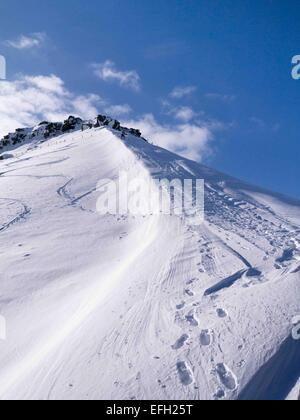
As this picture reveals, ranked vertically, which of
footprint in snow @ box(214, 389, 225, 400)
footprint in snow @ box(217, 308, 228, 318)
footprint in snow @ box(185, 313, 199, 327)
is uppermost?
footprint in snow @ box(217, 308, 228, 318)

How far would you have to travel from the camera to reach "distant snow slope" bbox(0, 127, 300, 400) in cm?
523

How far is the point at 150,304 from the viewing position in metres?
7.08

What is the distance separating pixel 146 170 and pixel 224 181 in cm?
417

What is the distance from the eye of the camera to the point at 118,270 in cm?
909

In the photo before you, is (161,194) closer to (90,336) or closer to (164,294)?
(164,294)

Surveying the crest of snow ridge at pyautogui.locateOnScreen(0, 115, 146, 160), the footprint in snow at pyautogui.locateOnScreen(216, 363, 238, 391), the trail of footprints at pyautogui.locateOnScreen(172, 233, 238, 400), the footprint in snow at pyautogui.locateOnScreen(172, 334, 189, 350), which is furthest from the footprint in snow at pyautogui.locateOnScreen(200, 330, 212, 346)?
the crest of snow ridge at pyautogui.locateOnScreen(0, 115, 146, 160)

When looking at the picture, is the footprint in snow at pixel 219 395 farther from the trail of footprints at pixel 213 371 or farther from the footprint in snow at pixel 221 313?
the footprint in snow at pixel 221 313

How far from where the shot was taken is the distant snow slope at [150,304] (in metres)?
5.23

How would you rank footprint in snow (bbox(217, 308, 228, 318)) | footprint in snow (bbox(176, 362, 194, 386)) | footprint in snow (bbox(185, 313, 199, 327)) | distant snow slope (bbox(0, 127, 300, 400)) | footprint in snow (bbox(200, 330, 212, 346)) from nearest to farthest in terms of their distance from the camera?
1. footprint in snow (bbox(176, 362, 194, 386))
2. distant snow slope (bbox(0, 127, 300, 400))
3. footprint in snow (bbox(200, 330, 212, 346))
4. footprint in snow (bbox(185, 313, 199, 327))
5. footprint in snow (bbox(217, 308, 228, 318))

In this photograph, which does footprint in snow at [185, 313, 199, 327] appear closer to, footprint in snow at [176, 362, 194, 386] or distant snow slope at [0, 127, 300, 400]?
distant snow slope at [0, 127, 300, 400]

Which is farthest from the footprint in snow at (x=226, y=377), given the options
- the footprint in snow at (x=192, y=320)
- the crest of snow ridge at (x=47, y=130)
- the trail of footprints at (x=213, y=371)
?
the crest of snow ridge at (x=47, y=130)

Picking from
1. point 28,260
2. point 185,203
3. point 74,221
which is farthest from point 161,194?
point 28,260

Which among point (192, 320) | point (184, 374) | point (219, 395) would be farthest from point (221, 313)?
point (219, 395)

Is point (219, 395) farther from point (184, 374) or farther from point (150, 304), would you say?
point (150, 304)
